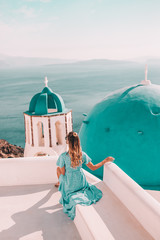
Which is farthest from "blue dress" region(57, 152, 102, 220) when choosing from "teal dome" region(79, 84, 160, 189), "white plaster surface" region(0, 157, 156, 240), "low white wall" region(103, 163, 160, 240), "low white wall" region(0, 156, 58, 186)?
"teal dome" region(79, 84, 160, 189)

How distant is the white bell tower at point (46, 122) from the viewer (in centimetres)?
1091

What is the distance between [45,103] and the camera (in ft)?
35.4

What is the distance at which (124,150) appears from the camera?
5.85 metres

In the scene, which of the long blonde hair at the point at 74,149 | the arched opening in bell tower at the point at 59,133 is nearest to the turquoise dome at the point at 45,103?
the arched opening in bell tower at the point at 59,133

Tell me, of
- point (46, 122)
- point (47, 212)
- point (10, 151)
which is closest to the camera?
point (47, 212)

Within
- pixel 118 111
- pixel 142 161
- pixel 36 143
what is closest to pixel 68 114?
pixel 36 143

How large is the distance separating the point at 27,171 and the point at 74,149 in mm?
1292

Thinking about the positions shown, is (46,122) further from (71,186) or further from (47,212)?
(71,186)

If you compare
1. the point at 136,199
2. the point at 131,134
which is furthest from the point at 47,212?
the point at 131,134

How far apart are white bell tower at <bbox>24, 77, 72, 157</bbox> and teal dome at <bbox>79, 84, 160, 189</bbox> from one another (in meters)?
4.49

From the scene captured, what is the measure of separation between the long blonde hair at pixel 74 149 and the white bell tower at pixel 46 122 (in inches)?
307

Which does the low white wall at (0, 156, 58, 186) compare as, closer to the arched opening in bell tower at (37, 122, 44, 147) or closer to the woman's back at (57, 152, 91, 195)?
the woman's back at (57, 152, 91, 195)

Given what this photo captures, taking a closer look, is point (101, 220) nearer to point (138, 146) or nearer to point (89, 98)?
point (138, 146)

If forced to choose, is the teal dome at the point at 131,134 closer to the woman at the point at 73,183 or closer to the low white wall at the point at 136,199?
the low white wall at the point at 136,199
